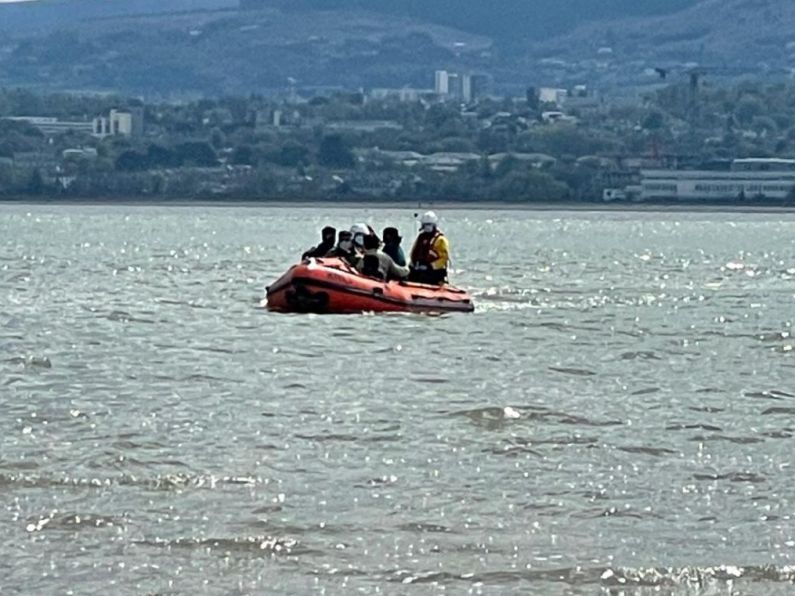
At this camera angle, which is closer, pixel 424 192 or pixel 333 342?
pixel 333 342

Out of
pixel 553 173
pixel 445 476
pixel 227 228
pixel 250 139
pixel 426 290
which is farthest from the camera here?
pixel 250 139

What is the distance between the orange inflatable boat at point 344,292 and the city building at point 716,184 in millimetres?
121405

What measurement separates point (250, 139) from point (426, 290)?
14821 centimetres

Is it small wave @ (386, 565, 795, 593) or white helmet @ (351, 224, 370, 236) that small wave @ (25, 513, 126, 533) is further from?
white helmet @ (351, 224, 370, 236)

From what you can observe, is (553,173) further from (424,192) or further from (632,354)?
(632,354)

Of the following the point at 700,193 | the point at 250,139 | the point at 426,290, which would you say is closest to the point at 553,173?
the point at 700,193

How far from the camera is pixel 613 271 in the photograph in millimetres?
60812

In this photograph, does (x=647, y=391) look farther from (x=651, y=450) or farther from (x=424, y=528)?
(x=424, y=528)

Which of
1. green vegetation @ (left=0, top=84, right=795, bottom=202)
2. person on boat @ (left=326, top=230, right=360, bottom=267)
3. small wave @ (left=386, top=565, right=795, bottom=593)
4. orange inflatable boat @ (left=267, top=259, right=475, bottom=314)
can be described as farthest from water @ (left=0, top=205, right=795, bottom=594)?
green vegetation @ (left=0, top=84, right=795, bottom=202)

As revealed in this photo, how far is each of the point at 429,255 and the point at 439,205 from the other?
378 ft

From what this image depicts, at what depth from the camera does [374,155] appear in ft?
570

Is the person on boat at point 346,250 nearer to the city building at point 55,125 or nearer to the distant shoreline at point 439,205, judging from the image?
the distant shoreline at point 439,205

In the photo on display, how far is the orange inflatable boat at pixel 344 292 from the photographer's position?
34.6 meters

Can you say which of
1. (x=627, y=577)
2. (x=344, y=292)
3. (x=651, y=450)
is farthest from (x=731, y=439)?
(x=344, y=292)
